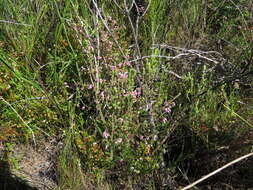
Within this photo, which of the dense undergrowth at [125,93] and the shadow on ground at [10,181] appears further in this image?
the shadow on ground at [10,181]

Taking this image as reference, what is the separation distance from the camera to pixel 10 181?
6.32ft

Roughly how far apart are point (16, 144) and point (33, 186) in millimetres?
372

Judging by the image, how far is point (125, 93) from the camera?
1.96 metres

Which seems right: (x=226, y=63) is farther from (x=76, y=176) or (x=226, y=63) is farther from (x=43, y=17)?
(x=43, y=17)

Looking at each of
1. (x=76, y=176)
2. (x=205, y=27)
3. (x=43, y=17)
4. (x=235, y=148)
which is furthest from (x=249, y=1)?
(x=76, y=176)

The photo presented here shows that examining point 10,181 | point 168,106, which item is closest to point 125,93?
point 168,106

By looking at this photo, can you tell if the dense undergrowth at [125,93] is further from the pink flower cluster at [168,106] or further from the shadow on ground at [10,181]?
the shadow on ground at [10,181]

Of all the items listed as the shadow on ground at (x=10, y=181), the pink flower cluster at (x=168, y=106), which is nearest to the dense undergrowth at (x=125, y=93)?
the pink flower cluster at (x=168, y=106)

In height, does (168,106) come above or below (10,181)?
above

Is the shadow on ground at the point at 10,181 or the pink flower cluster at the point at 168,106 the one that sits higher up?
the pink flower cluster at the point at 168,106

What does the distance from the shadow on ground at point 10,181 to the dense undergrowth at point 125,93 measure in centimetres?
20

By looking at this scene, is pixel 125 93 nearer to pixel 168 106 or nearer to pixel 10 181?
pixel 168 106

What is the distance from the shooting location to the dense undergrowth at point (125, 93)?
1793 millimetres

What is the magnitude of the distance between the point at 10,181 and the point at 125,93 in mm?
887
